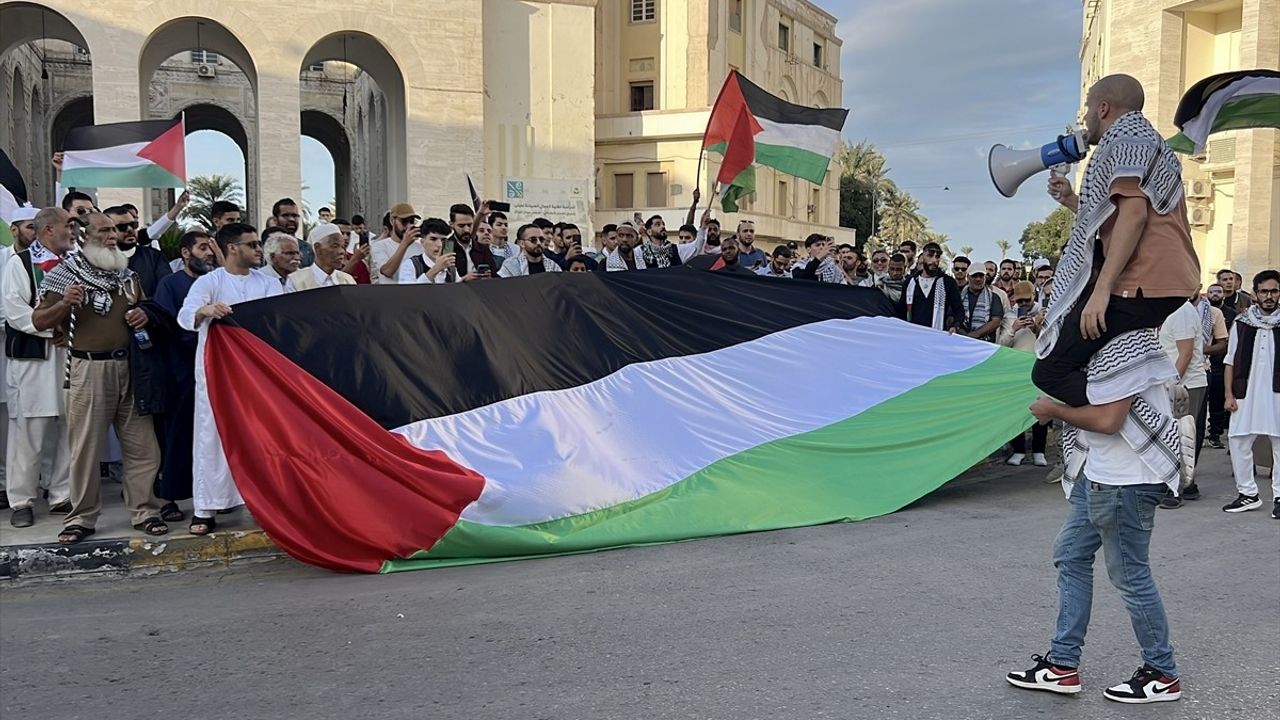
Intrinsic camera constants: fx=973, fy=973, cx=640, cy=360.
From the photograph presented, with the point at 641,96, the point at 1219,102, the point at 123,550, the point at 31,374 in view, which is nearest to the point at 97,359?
the point at 31,374

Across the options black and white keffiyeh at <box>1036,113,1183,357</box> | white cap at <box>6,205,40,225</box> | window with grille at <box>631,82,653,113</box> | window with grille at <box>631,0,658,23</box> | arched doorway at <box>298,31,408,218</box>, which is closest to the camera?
black and white keffiyeh at <box>1036,113,1183,357</box>

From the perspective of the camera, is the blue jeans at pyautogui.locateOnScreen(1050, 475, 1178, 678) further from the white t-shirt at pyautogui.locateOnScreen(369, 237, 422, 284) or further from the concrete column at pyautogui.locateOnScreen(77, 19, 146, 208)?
the concrete column at pyautogui.locateOnScreen(77, 19, 146, 208)

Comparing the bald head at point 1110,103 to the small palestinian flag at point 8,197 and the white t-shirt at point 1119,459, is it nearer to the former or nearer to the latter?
the white t-shirt at point 1119,459

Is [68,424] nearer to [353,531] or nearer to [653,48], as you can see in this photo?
[353,531]

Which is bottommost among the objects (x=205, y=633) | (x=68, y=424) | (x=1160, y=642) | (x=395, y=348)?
(x=205, y=633)

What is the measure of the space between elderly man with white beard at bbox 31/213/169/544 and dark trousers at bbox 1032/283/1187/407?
5502 millimetres

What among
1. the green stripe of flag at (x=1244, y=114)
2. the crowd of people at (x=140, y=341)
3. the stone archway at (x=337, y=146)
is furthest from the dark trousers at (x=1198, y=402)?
the stone archway at (x=337, y=146)

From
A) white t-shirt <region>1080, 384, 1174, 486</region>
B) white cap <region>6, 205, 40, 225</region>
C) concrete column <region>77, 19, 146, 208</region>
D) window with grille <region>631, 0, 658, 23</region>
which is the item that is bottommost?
white t-shirt <region>1080, 384, 1174, 486</region>

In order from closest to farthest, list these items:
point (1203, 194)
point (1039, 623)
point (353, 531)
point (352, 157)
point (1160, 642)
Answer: point (1160, 642), point (1039, 623), point (353, 531), point (1203, 194), point (352, 157)

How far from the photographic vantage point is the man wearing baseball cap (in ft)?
26.0

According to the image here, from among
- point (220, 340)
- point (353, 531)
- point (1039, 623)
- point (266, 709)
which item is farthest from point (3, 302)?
point (1039, 623)

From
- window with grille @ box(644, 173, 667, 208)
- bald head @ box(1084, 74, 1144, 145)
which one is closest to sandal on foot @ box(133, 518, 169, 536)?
bald head @ box(1084, 74, 1144, 145)

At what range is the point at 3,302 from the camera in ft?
22.2

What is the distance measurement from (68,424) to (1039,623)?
6045 millimetres
